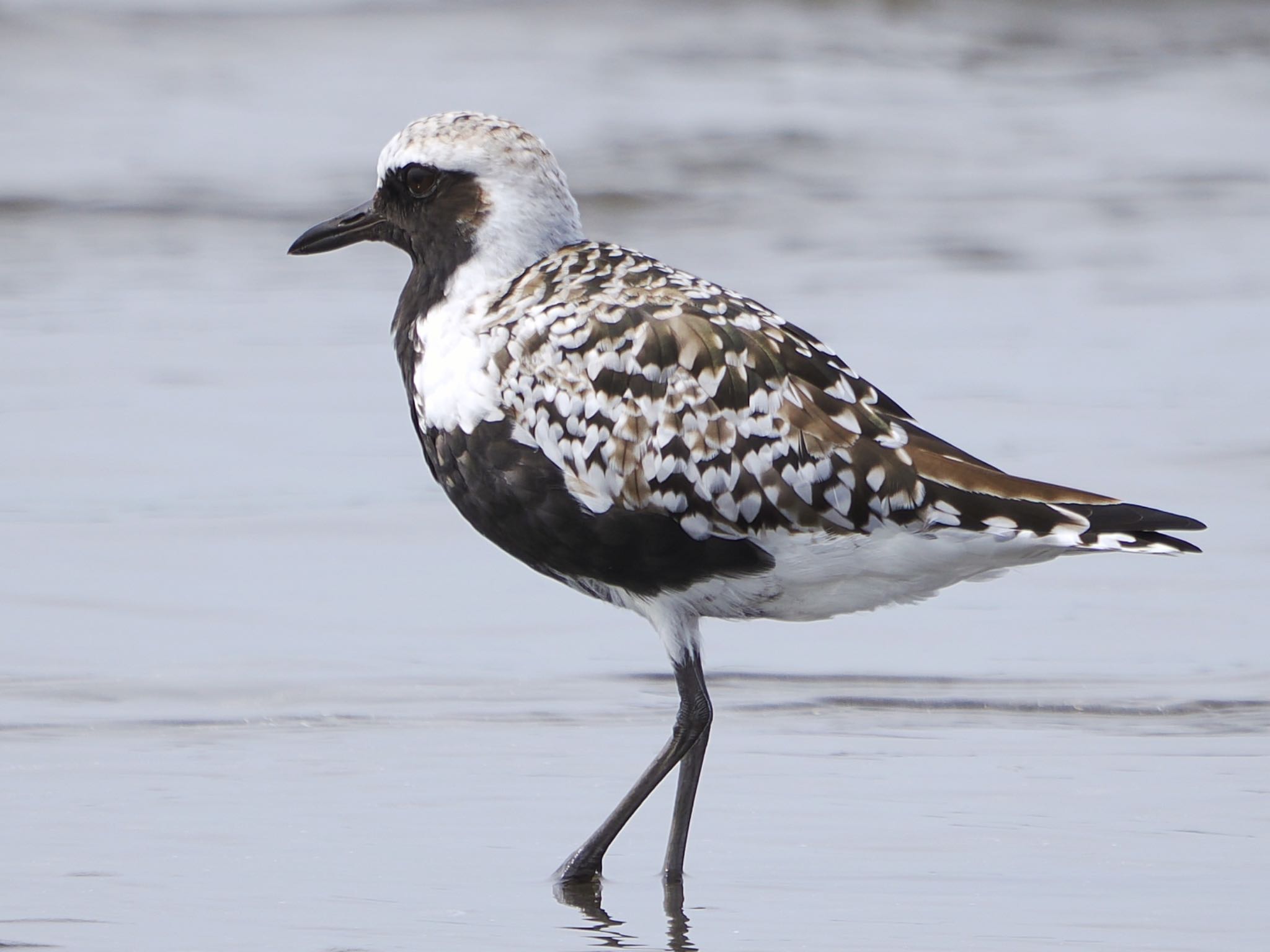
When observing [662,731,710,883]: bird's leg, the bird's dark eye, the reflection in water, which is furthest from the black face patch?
the reflection in water

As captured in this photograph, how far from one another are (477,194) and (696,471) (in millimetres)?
950

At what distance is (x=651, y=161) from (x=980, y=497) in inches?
427

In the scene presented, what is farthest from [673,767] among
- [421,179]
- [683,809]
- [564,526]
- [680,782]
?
[421,179]

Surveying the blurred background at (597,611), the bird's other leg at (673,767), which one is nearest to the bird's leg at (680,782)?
the bird's other leg at (673,767)

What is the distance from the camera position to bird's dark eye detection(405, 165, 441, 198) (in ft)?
17.2

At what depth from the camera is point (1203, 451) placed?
8.51 m

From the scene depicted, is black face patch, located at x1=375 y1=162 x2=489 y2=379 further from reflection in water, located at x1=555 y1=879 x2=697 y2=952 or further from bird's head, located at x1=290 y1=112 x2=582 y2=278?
reflection in water, located at x1=555 y1=879 x2=697 y2=952

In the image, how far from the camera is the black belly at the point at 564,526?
4.75 m

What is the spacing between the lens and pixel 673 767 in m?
5.11

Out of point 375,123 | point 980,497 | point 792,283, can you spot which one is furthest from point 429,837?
point 375,123

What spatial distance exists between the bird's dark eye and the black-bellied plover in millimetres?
423

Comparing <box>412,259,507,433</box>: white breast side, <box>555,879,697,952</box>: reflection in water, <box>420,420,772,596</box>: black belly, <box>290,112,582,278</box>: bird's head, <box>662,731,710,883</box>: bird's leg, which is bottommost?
<box>555,879,697,952</box>: reflection in water

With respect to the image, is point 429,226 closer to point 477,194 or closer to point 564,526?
point 477,194

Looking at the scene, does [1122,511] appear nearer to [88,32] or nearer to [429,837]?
[429,837]
